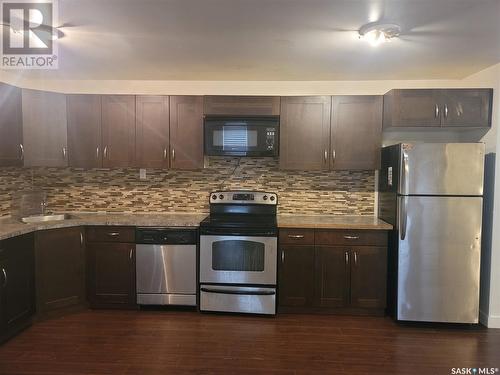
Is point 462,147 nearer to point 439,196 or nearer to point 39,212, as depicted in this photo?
point 439,196

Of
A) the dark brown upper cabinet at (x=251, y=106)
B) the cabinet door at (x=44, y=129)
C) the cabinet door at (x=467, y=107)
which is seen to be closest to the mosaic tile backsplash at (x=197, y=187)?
the cabinet door at (x=44, y=129)

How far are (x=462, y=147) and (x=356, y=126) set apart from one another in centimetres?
94

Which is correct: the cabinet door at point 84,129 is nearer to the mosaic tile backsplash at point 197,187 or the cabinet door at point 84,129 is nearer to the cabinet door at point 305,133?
the mosaic tile backsplash at point 197,187

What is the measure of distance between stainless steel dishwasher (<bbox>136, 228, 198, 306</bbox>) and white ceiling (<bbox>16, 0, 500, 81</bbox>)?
1.61 m

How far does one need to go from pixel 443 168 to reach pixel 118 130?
10.2ft

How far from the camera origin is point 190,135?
11.1ft

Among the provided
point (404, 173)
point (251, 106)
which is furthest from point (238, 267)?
point (404, 173)

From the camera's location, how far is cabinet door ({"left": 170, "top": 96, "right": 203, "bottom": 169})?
3.38 m

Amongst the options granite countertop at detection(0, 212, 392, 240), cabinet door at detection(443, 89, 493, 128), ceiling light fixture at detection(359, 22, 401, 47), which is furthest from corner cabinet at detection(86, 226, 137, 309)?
cabinet door at detection(443, 89, 493, 128)

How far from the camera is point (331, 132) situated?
131 inches

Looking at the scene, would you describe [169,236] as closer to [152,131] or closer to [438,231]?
[152,131]

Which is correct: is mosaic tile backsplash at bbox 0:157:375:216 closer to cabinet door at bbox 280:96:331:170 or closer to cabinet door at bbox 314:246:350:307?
cabinet door at bbox 280:96:331:170

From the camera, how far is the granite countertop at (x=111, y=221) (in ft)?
9.16

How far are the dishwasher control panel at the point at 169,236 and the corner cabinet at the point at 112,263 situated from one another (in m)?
0.16
